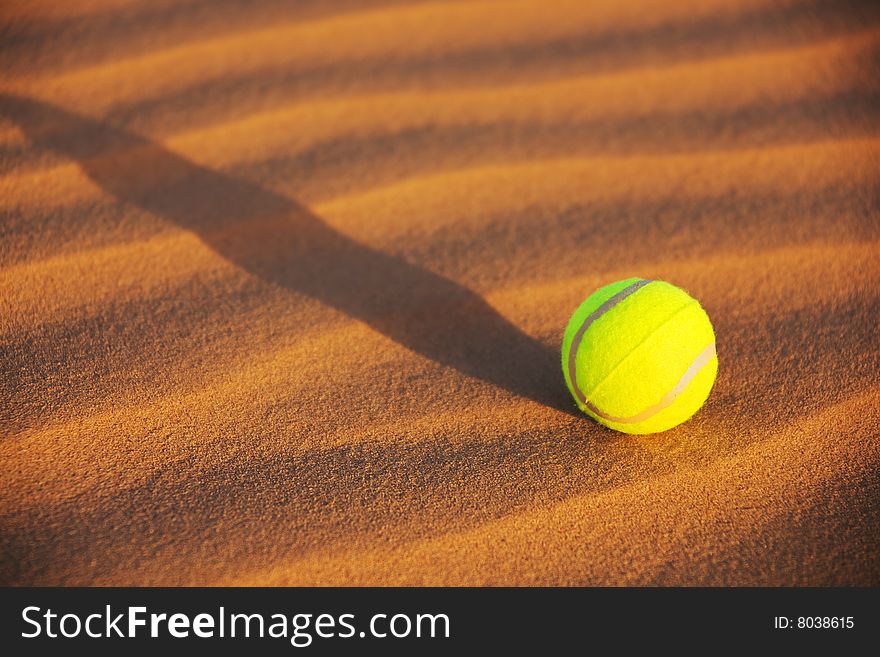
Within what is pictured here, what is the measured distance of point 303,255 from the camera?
7.64ft

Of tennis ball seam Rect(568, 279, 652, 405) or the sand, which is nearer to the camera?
the sand

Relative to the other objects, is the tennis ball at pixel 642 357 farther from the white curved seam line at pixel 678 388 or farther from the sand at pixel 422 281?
the sand at pixel 422 281

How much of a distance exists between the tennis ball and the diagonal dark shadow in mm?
183

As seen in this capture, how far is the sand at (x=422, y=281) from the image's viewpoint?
1.62 metres

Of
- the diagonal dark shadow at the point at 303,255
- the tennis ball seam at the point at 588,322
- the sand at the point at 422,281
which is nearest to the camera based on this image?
the sand at the point at 422,281

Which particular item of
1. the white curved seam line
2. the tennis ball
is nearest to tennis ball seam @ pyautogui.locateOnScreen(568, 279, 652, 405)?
the tennis ball

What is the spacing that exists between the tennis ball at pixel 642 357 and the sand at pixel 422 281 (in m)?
0.11

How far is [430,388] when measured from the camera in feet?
6.38

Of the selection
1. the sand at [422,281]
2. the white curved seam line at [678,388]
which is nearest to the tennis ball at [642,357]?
the white curved seam line at [678,388]

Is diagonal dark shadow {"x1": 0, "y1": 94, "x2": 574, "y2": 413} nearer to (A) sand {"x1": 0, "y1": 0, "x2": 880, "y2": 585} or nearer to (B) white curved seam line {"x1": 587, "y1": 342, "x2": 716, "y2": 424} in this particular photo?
(A) sand {"x1": 0, "y1": 0, "x2": 880, "y2": 585}

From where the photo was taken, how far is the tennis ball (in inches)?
66.9

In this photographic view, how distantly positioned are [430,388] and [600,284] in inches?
23.8

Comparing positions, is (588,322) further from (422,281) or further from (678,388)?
(422,281)

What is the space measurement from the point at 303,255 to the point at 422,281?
14.0 inches
